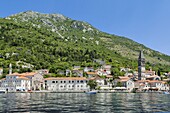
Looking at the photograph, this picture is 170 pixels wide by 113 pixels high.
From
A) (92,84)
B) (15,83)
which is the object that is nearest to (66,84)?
(92,84)

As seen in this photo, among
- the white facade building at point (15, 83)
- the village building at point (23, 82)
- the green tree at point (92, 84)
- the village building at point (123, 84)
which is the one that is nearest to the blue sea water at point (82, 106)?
the white facade building at point (15, 83)

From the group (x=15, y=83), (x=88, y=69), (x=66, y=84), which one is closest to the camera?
(x=15, y=83)

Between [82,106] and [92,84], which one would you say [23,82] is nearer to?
[92,84]

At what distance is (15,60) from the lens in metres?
150

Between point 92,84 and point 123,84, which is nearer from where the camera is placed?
point 92,84

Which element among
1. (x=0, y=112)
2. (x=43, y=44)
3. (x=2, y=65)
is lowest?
(x=0, y=112)

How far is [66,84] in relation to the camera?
4865 inches

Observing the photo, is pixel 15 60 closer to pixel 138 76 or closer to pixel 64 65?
pixel 64 65

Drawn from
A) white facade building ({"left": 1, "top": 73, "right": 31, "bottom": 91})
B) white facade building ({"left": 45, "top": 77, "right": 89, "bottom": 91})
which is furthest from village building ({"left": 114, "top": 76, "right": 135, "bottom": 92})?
white facade building ({"left": 1, "top": 73, "right": 31, "bottom": 91})

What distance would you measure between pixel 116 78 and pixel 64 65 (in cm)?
2976

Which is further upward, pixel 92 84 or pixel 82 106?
pixel 92 84

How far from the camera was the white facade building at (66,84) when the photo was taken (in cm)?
12200

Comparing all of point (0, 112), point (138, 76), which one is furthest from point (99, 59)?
point (0, 112)

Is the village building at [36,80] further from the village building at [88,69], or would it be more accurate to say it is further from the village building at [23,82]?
the village building at [88,69]
